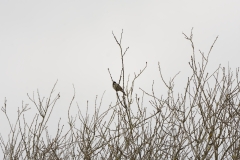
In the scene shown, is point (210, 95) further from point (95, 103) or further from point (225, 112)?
point (95, 103)

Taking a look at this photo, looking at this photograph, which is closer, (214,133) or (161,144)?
(214,133)

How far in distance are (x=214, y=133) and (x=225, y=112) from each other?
328 mm

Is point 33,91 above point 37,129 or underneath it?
above

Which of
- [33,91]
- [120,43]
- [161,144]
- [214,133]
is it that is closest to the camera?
[120,43]

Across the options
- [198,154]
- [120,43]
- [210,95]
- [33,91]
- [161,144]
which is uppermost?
[33,91]

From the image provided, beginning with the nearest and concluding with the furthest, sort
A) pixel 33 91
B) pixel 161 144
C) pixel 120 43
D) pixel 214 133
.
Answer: pixel 120 43, pixel 214 133, pixel 161 144, pixel 33 91

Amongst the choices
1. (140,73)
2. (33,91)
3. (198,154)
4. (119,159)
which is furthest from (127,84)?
(33,91)

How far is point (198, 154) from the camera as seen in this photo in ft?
10.4

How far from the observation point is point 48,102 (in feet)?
12.5

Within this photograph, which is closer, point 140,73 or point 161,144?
point 140,73

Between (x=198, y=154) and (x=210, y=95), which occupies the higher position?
(x=210, y=95)

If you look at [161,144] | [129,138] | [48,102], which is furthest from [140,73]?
[48,102]

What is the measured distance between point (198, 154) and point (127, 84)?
1.06m

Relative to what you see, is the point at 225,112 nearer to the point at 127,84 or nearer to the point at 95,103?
the point at 127,84
